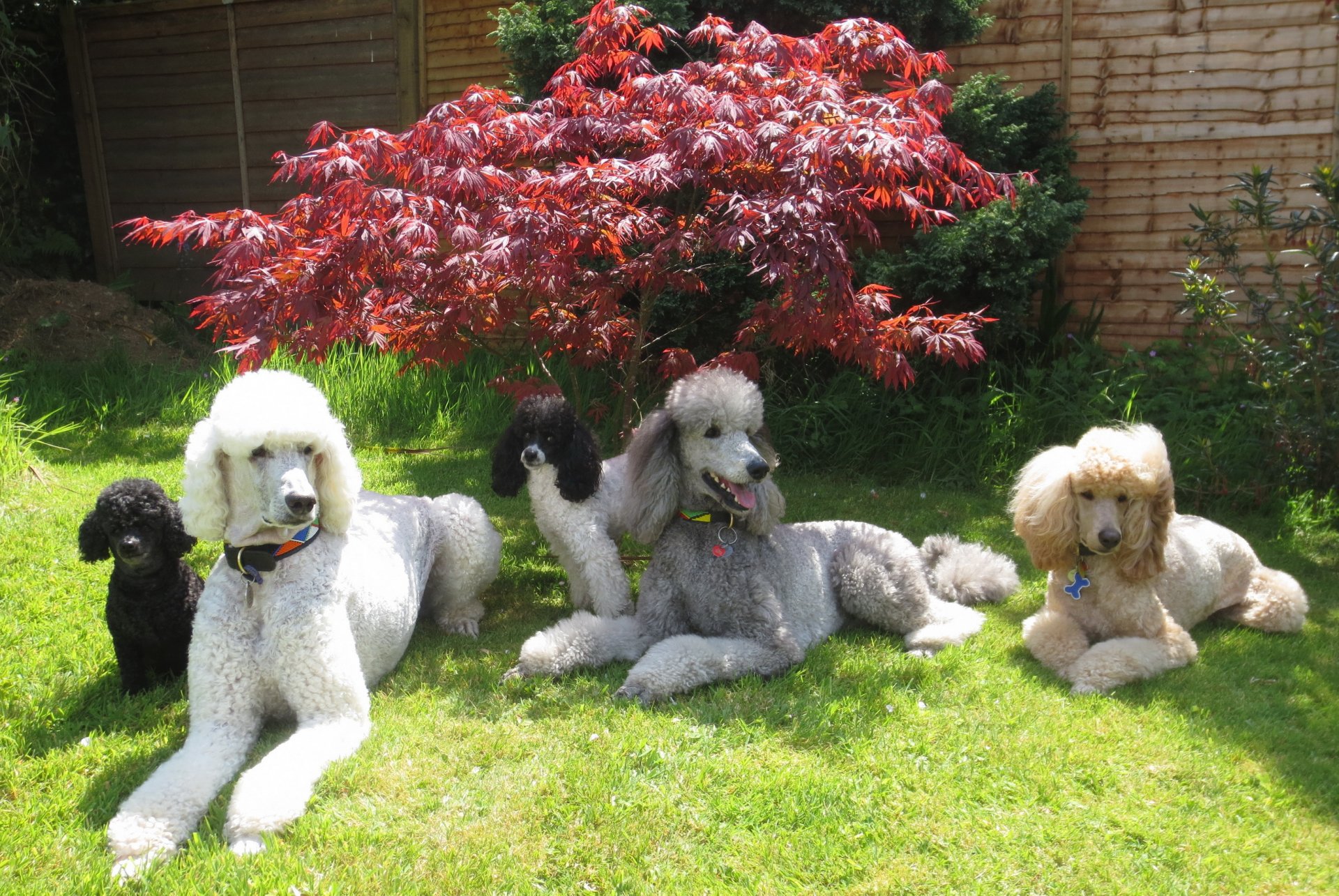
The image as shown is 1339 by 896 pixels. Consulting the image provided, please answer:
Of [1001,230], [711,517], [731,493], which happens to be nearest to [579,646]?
[711,517]

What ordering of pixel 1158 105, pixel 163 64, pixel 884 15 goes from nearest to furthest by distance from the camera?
pixel 884 15
pixel 1158 105
pixel 163 64

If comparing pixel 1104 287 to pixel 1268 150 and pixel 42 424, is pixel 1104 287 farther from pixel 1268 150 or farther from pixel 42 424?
pixel 42 424

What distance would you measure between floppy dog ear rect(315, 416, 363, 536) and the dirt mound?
5.84 meters

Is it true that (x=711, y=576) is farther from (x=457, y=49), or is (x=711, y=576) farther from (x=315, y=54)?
(x=315, y=54)

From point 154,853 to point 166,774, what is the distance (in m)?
0.26

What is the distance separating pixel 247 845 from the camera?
7.93 ft

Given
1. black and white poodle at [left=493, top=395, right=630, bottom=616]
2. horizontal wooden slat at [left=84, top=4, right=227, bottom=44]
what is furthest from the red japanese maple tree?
horizontal wooden slat at [left=84, top=4, right=227, bottom=44]

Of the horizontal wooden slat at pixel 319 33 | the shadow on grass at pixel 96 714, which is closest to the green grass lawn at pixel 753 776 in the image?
the shadow on grass at pixel 96 714

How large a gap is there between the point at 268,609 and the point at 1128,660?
2.95 meters

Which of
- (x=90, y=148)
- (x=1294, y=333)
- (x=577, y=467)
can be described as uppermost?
(x=90, y=148)

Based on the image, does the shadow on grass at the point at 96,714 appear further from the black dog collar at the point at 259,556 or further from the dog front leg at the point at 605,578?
the dog front leg at the point at 605,578

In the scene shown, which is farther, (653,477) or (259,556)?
(653,477)

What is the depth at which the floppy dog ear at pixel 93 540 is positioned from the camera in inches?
122

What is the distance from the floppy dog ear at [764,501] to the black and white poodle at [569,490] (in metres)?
0.56
